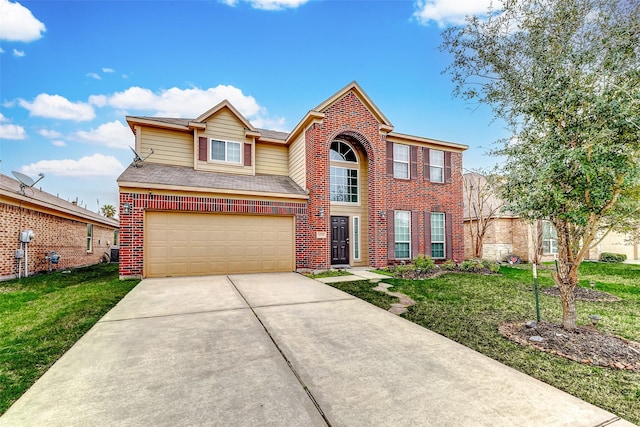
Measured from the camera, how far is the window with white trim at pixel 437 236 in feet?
41.4

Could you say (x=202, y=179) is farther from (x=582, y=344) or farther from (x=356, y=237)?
(x=582, y=344)

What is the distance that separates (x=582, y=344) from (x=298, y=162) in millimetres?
9776

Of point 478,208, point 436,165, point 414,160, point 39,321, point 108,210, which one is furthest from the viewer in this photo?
point 108,210

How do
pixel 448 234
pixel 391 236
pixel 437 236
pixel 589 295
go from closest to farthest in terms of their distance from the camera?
pixel 589 295 → pixel 391 236 → pixel 437 236 → pixel 448 234

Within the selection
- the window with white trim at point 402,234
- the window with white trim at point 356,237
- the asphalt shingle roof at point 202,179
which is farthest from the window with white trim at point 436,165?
the asphalt shingle roof at point 202,179

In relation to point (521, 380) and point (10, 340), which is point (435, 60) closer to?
point (521, 380)

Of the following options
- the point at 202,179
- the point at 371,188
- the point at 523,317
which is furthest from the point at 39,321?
the point at 371,188

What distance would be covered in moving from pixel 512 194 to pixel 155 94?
2390 cm

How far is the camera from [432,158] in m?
13.0

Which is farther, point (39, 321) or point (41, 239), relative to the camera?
point (41, 239)

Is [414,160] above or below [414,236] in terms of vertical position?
above

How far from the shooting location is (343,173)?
1180 centimetres

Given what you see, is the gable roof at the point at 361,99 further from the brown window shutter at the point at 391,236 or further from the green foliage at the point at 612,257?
the green foliage at the point at 612,257

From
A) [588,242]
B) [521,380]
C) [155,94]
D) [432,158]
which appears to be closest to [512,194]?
[588,242]
